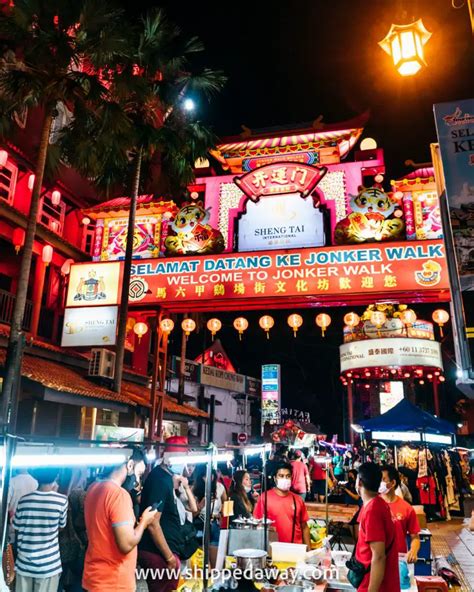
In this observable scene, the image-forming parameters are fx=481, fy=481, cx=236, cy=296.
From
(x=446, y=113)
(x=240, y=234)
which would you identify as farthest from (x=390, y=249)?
(x=446, y=113)

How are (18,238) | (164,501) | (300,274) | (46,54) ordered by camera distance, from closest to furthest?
(164,501)
(46,54)
(300,274)
(18,238)

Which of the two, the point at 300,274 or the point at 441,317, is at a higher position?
the point at 300,274

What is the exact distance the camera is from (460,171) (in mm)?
5574

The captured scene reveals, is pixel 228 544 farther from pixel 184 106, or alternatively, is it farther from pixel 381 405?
pixel 381 405

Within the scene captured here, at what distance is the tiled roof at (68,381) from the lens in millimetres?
12250

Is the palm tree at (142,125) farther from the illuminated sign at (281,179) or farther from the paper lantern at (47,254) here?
the paper lantern at (47,254)

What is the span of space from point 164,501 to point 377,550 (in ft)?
7.79

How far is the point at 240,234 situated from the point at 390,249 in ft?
15.2

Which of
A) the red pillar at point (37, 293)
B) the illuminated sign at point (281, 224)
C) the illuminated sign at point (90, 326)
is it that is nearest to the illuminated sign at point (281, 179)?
the illuminated sign at point (281, 224)

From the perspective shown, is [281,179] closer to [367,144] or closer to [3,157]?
[367,144]

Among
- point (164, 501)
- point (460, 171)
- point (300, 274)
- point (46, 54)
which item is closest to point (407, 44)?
point (460, 171)

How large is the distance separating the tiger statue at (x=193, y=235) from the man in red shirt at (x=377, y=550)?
1104 cm

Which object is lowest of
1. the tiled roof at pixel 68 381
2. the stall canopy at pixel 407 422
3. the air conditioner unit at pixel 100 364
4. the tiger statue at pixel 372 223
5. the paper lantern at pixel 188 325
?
the stall canopy at pixel 407 422

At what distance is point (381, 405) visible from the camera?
116 feet
